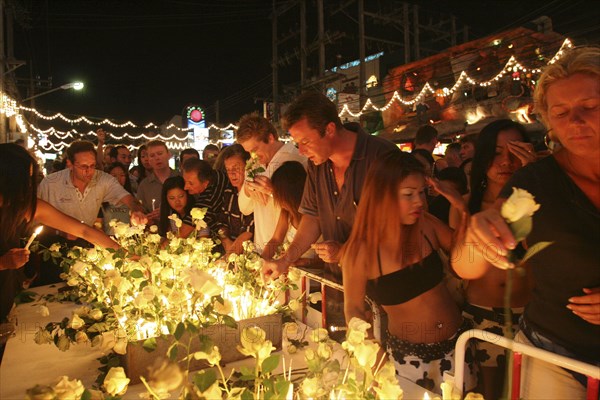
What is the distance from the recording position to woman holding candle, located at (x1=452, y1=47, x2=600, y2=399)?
125cm

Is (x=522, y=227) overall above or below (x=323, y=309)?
above

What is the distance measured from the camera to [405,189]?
6.12 ft

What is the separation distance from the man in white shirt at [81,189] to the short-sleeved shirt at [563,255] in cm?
339

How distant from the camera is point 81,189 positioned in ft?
13.4

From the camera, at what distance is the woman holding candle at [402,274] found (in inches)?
72.8

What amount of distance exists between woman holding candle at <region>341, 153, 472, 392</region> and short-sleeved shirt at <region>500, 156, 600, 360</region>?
1.65 feet

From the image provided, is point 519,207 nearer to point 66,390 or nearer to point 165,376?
A: point 165,376

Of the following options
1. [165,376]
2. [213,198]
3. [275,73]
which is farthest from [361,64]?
[165,376]

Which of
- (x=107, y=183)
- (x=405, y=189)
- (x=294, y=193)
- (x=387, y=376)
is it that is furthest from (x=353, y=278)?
(x=107, y=183)

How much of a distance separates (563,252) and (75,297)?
2599 millimetres

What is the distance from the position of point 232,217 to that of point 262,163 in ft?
1.99

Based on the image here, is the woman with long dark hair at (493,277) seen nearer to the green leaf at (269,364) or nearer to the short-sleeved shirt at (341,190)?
the short-sleeved shirt at (341,190)

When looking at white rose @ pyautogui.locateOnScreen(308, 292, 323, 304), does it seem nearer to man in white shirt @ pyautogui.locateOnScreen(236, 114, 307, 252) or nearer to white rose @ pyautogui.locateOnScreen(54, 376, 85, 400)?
man in white shirt @ pyautogui.locateOnScreen(236, 114, 307, 252)

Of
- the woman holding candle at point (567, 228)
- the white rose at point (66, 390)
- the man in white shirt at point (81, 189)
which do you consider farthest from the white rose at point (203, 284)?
the man in white shirt at point (81, 189)
